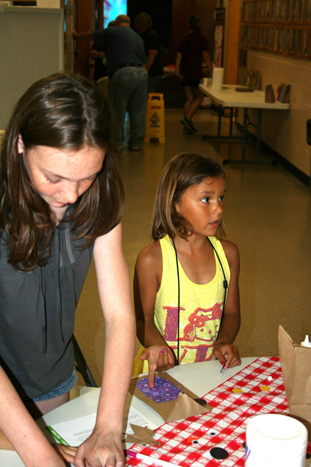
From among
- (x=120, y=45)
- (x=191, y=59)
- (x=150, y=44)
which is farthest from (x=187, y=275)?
(x=191, y=59)

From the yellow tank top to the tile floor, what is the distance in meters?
0.85

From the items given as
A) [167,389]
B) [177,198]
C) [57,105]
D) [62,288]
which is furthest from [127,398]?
[177,198]

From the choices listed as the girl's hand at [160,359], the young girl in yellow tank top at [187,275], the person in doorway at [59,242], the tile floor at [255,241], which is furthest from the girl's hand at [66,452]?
the tile floor at [255,241]

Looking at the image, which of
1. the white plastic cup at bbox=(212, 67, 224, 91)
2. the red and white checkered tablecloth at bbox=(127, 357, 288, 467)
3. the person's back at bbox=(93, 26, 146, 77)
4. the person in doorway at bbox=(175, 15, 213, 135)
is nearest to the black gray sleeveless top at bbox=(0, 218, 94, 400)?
the red and white checkered tablecloth at bbox=(127, 357, 288, 467)

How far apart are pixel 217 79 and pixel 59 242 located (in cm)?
694

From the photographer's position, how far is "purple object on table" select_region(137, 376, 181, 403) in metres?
1.27

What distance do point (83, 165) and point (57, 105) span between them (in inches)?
4.4

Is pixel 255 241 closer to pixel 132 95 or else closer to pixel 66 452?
Answer: pixel 66 452

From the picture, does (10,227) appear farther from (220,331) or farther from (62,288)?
(220,331)

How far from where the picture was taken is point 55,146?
1007 millimetres

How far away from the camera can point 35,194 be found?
110cm

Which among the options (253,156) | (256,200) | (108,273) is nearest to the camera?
(108,273)

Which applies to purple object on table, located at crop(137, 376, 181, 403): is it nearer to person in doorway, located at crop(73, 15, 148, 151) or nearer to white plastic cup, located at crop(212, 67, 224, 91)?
person in doorway, located at crop(73, 15, 148, 151)

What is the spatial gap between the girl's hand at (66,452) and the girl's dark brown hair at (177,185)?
3.05 feet
